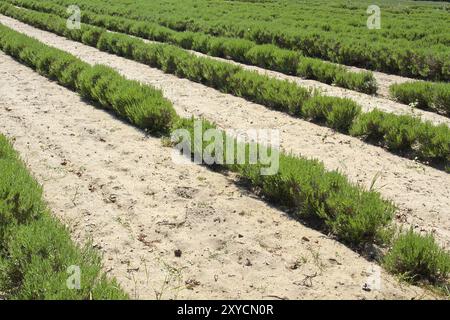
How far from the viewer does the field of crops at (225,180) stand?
3918 mm

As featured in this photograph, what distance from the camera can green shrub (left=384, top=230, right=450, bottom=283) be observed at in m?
3.93

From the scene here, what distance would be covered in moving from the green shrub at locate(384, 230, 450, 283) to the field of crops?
0.5 inches

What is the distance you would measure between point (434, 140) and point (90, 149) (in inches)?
199

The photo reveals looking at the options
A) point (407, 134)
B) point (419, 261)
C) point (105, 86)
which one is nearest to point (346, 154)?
point (407, 134)

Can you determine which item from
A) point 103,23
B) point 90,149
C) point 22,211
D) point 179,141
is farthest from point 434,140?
point 103,23

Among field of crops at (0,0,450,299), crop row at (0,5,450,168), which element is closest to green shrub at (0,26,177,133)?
field of crops at (0,0,450,299)

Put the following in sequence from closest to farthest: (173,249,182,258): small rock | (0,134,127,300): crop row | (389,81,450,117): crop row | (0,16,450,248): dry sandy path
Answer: (0,134,127,300): crop row < (173,249,182,258): small rock < (0,16,450,248): dry sandy path < (389,81,450,117): crop row

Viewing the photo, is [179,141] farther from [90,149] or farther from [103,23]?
[103,23]

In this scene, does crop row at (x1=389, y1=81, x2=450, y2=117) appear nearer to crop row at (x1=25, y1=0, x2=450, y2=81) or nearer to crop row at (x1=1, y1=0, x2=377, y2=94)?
crop row at (x1=1, y1=0, x2=377, y2=94)

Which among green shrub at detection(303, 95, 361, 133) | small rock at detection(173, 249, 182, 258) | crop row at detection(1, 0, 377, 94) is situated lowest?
small rock at detection(173, 249, 182, 258)

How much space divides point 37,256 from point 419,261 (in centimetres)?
317

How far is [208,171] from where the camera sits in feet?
20.5

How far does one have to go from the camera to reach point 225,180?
597 cm

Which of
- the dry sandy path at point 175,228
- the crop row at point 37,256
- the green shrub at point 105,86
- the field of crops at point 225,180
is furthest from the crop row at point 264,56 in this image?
the crop row at point 37,256
